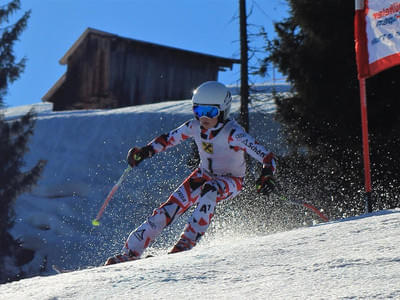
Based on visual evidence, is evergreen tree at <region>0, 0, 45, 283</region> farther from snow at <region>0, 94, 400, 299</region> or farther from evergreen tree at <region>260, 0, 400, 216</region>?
evergreen tree at <region>260, 0, 400, 216</region>

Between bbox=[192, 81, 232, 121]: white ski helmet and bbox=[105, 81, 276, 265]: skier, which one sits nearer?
bbox=[105, 81, 276, 265]: skier

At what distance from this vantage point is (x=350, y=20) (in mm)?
11734

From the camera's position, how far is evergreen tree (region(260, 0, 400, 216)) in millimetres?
10953

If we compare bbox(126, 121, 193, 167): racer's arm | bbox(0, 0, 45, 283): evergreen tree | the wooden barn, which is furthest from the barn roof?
bbox(126, 121, 193, 167): racer's arm

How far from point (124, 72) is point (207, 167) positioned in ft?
76.2

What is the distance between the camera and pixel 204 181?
6250 millimetres

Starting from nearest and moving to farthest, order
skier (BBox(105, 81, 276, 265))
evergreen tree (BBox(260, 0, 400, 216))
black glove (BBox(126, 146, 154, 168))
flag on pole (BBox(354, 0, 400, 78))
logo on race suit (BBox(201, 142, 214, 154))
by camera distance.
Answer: skier (BBox(105, 81, 276, 265)), logo on race suit (BBox(201, 142, 214, 154)), black glove (BBox(126, 146, 154, 168)), flag on pole (BBox(354, 0, 400, 78)), evergreen tree (BBox(260, 0, 400, 216))

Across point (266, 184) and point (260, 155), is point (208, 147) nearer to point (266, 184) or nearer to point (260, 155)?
point (260, 155)

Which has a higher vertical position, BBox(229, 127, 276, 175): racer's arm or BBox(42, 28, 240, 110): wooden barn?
BBox(42, 28, 240, 110): wooden barn

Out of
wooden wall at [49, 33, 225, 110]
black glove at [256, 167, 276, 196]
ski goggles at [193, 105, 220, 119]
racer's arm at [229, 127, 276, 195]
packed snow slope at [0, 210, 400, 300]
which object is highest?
wooden wall at [49, 33, 225, 110]

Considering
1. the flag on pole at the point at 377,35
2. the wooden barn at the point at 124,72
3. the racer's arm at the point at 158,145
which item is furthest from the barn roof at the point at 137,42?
the racer's arm at the point at 158,145

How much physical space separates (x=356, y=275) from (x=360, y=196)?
817cm

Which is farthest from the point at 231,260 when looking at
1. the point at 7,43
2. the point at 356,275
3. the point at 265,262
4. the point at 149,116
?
the point at 149,116

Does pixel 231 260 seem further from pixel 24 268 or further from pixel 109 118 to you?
pixel 109 118
